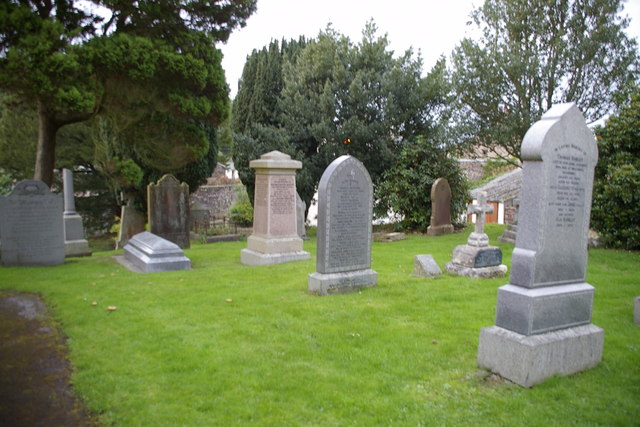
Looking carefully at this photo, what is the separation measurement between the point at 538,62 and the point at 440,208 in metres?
5.56

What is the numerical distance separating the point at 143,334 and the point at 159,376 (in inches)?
49.4

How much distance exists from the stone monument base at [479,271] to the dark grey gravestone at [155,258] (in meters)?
5.28

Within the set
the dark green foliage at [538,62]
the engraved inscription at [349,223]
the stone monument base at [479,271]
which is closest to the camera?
the engraved inscription at [349,223]

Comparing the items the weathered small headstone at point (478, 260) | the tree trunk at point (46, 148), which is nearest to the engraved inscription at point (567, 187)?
the weathered small headstone at point (478, 260)

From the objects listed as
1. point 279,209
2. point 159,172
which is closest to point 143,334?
point 279,209

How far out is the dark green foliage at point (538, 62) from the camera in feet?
48.3

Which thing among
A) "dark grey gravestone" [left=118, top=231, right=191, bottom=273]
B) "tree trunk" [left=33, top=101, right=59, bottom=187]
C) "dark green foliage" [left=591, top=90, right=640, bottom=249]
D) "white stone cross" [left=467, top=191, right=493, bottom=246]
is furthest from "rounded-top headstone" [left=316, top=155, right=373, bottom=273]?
"tree trunk" [left=33, top=101, right=59, bottom=187]

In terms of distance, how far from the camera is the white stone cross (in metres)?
8.52

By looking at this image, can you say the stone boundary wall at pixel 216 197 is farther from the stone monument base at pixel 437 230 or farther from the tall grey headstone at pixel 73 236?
the stone monument base at pixel 437 230

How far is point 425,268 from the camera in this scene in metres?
8.48

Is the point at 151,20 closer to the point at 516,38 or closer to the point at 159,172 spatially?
the point at 159,172

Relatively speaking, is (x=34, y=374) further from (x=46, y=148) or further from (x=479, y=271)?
(x=46, y=148)

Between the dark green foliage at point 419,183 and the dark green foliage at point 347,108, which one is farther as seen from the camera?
the dark green foliage at point 347,108

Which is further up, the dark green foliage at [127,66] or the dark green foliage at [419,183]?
the dark green foliage at [127,66]
